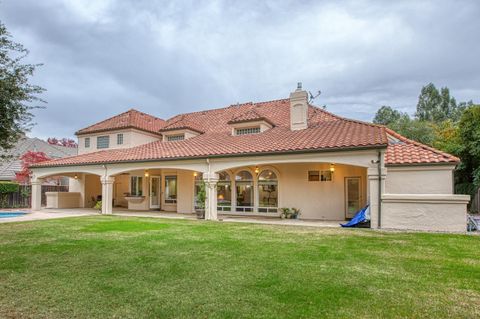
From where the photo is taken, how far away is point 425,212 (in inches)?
449

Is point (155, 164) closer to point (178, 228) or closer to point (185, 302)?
point (178, 228)

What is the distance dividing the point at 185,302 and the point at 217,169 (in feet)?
36.3

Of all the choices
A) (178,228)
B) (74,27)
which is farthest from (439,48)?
(74,27)

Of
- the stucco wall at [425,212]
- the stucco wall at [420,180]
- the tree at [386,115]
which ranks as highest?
the tree at [386,115]

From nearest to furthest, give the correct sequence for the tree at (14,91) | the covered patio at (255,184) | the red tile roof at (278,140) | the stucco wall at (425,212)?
the tree at (14,91)
the stucco wall at (425,212)
the red tile roof at (278,140)
the covered patio at (255,184)

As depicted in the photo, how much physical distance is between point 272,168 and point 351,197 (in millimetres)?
4360

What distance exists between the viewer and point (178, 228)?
12.4 meters

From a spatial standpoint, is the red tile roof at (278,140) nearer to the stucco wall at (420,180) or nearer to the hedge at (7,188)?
the stucco wall at (420,180)

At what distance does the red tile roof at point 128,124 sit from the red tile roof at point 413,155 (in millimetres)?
16775

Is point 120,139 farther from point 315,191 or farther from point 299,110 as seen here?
point 315,191

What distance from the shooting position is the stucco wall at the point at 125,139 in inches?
884

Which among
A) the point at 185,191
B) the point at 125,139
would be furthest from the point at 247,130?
the point at 125,139

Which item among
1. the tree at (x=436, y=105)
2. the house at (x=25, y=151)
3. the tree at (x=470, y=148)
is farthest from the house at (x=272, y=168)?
the tree at (x=436, y=105)

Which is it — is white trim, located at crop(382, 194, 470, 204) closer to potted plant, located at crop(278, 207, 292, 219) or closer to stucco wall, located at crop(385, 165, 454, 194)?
stucco wall, located at crop(385, 165, 454, 194)
